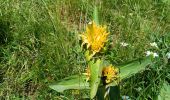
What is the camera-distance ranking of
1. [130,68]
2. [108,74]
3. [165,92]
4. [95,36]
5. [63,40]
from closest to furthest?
[95,36], [108,74], [130,68], [165,92], [63,40]

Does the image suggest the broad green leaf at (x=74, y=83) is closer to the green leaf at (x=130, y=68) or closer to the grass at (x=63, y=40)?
the green leaf at (x=130, y=68)

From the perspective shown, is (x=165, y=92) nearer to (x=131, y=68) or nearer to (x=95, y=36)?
(x=131, y=68)

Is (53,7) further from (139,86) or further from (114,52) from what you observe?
(139,86)

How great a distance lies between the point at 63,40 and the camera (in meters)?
2.61

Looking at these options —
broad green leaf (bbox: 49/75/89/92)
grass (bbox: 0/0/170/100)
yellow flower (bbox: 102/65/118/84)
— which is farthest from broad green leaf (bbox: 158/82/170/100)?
yellow flower (bbox: 102/65/118/84)

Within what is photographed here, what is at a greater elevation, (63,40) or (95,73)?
(63,40)

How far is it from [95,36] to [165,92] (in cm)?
96

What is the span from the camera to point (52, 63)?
8.14 feet

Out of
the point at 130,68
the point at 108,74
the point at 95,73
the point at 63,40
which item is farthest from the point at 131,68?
the point at 63,40

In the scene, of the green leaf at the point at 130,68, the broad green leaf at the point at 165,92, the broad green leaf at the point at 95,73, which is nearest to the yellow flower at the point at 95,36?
the broad green leaf at the point at 95,73

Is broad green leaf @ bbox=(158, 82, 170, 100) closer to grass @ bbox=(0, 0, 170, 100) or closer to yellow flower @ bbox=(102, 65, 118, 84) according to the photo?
grass @ bbox=(0, 0, 170, 100)

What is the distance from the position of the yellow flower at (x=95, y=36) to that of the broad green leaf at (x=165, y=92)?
893 millimetres

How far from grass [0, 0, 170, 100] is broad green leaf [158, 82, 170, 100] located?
0.03 m

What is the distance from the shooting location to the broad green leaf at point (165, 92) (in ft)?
6.96
